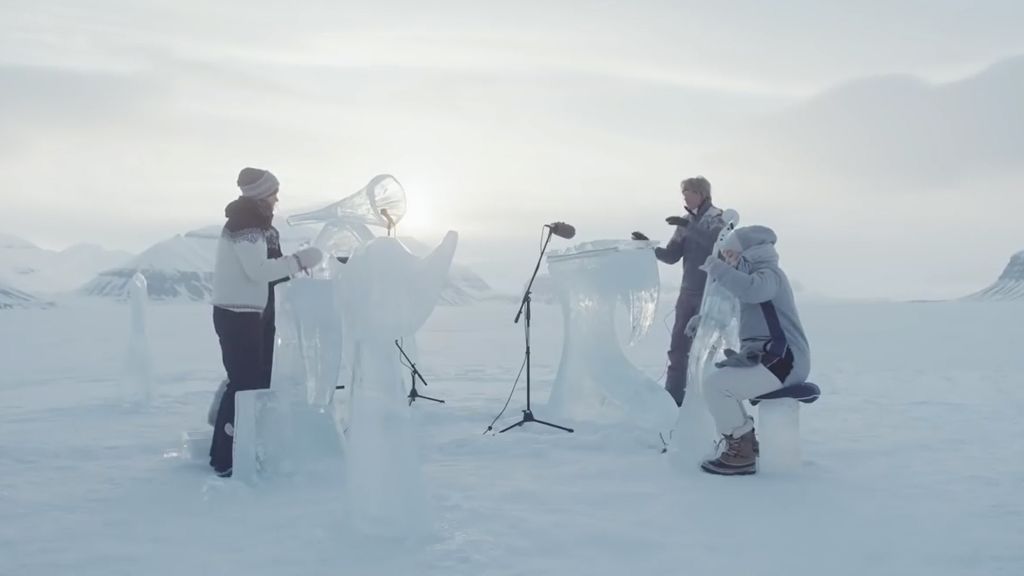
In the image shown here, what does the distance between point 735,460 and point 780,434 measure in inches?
11.0

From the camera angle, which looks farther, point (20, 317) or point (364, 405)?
point (20, 317)

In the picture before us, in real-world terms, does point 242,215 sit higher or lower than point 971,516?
higher

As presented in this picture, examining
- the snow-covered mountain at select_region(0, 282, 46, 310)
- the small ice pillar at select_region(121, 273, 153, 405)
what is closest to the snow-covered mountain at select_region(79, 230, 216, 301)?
the snow-covered mountain at select_region(0, 282, 46, 310)

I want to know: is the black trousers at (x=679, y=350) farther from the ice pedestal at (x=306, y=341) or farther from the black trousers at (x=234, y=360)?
the black trousers at (x=234, y=360)

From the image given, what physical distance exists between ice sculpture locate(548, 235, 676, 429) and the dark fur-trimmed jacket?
2.09 m

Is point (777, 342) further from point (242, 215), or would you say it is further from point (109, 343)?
point (109, 343)

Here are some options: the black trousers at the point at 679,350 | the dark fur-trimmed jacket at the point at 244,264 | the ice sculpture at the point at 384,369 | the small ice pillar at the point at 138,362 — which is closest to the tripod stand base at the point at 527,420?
the black trousers at the point at 679,350

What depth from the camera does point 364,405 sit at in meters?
3.27

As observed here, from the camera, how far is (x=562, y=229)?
5.39 m

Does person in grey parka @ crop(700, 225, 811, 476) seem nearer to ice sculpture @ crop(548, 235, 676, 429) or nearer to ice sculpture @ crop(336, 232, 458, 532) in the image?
ice sculpture @ crop(548, 235, 676, 429)

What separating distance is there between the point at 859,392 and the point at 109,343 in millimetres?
13376

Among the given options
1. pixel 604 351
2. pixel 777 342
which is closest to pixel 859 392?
pixel 604 351

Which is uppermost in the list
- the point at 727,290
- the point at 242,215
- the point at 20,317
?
the point at 242,215

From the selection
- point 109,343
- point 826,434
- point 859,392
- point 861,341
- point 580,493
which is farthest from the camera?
point 109,343
